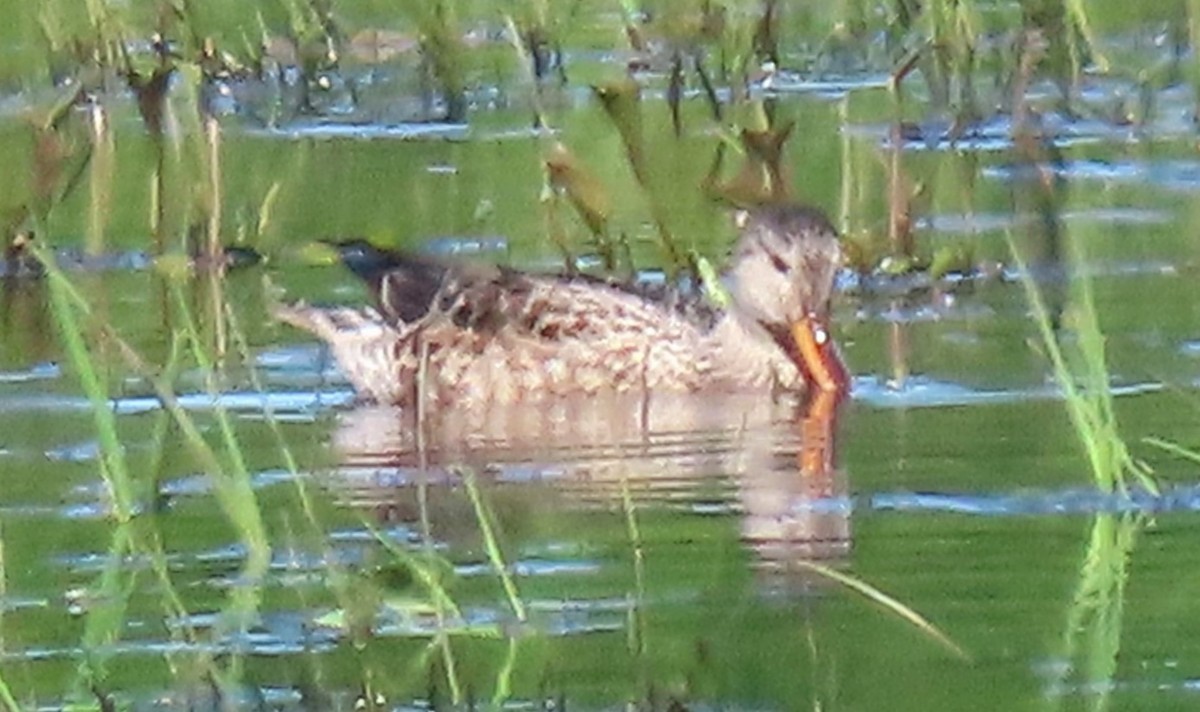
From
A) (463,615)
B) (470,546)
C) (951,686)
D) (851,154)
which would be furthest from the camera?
(851,154)

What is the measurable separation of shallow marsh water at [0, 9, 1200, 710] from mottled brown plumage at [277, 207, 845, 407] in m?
0.16

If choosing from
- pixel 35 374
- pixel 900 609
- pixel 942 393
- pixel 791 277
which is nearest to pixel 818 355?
pixel 791 277

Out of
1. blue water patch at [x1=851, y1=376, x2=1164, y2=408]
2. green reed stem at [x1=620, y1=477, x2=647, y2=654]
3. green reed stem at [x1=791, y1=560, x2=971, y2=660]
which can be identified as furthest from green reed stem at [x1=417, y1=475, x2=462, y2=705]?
blue water patch at [x1=851, y1=376, x2=1164, y2=408]

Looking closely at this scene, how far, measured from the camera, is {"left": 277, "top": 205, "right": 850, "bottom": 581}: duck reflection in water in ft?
27.1

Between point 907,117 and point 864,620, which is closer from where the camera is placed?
point 864,620

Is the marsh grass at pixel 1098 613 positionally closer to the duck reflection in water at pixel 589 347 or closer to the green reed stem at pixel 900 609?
the green reed stem at pixel 900 609

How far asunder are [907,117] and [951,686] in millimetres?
5089

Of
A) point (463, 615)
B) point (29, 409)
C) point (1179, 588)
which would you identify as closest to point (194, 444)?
point (463, 615)

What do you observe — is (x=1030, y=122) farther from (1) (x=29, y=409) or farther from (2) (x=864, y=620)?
(2) (x=864, y=620)

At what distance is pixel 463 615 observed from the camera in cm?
627

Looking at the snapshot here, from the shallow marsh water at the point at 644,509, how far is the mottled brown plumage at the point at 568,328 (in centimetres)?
16

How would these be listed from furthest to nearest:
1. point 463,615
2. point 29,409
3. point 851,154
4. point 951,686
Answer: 1. point 851,154
2. point 29,409
3. point 463,615
4. point 951,686

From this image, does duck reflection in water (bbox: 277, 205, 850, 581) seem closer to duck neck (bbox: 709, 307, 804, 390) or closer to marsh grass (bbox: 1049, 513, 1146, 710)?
duck neck (bbox: 709, 307, 804, 390)

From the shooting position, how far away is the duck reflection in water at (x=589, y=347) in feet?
27.1
